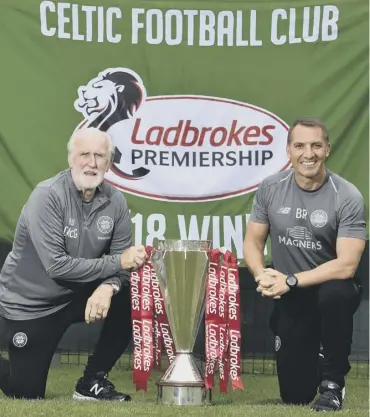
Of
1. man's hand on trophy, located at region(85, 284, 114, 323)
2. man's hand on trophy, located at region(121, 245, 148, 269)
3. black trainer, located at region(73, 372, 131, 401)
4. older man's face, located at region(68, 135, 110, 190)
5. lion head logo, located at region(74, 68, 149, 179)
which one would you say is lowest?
black trainer, located at region(73, 372, 131, 401)

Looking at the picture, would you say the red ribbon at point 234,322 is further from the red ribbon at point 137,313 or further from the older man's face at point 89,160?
the older man's face at point 89,160

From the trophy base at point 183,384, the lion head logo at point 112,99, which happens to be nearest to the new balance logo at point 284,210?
the trophy base at point 183,384

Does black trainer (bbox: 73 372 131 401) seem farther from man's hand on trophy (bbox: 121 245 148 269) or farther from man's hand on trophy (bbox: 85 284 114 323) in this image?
man's hand on trophy (bbox: 121 245 148 269)


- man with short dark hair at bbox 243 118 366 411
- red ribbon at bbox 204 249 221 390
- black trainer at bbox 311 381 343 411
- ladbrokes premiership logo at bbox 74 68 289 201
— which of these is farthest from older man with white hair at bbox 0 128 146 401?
ladbrokes premiership logo at bbox 74 68 289 201

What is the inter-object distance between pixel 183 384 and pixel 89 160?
3.42 feet

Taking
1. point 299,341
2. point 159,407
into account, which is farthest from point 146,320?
point 299,341

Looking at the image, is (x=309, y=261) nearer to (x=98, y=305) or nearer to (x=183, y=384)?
(x=183, y=384)

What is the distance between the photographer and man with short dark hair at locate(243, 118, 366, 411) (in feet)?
16.9

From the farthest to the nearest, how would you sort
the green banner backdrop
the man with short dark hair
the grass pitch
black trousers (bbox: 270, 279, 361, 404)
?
the green banner backdrop < black trousers (bbox: 270, 279, 361, 404) < the man with short dark hair < the grass pitch

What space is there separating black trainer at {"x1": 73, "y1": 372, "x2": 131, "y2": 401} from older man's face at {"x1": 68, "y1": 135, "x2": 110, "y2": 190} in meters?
0.88

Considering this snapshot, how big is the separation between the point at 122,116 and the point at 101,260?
196cm

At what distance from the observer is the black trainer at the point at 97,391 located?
547cm

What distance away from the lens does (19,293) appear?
5449mm

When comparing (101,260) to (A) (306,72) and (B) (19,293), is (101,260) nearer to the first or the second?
(B) (19,293)
